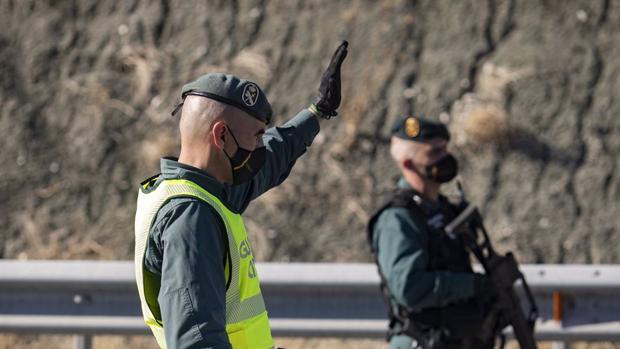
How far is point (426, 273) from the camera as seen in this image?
527 cm

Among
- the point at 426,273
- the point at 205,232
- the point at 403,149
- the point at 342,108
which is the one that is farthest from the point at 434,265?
the point at 342,108

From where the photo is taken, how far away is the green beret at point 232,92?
11.1ft

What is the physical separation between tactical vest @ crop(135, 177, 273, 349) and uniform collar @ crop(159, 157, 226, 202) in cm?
3

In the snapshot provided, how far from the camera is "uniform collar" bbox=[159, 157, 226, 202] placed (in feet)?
10.9

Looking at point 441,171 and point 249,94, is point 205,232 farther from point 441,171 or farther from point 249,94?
point 441,171

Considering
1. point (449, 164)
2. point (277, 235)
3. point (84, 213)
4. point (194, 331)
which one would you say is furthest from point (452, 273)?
point (84, 213)

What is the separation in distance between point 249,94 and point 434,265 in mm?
2272

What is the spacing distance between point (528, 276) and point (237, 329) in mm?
3230

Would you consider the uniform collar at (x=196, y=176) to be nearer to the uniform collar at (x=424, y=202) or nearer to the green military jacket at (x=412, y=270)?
the green military jacket at (x=412, y=270)

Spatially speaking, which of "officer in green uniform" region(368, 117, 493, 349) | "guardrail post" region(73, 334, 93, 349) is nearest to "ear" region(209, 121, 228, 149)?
"officer in green uniform" region(368, 117, 493, 349)

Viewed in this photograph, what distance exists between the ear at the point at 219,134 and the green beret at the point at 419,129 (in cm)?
257

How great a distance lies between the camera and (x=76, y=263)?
20.4 ft

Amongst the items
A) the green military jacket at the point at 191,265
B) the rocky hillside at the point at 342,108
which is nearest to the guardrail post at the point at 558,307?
the rocky hillside at the point at 342,108

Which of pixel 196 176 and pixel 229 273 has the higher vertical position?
pixel 196 176
